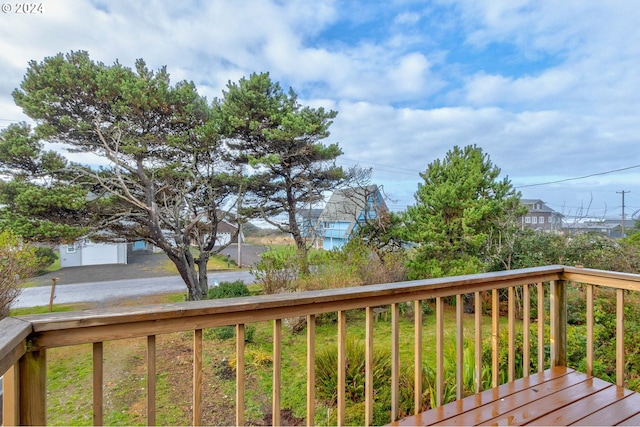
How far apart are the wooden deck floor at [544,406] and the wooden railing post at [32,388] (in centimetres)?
135

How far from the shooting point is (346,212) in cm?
867

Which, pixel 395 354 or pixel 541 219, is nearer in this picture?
pixel 395 354

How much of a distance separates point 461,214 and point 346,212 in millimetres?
3076

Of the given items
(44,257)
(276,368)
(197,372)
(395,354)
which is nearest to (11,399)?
(197,372)

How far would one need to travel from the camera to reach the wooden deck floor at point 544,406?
1.46 metres

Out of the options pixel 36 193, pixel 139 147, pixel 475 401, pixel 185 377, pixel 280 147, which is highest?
pixel 280 147

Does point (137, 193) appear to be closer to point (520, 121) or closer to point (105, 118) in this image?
point (105, 118)

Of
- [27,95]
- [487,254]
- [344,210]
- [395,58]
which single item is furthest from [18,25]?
[487,254]

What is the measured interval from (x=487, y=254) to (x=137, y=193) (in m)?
7.59

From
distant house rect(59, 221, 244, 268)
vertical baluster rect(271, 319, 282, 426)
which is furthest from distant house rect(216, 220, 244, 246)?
vertical baluster rect(271, 319, 282, 426)

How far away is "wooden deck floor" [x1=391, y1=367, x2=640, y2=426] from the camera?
1.46 metres

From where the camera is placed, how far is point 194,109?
6.73 metres

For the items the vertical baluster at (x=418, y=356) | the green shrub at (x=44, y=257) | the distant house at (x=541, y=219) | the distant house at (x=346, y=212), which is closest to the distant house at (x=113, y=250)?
the green shrub at (x=44, y=257)

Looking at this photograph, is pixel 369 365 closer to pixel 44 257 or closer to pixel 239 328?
pixel 239 328
